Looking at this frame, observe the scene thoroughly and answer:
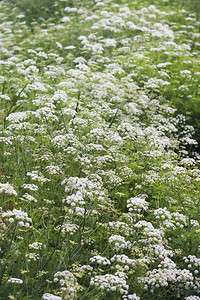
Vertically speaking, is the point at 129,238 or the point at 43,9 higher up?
the point at 43,9

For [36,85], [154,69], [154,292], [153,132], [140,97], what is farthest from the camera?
[154,69]

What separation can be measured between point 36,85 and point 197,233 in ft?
12.1

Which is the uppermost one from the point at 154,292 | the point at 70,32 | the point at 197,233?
the point at 70,32

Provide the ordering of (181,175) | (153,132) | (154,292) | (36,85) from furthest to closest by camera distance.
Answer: (36,85)
(153,132)
(181,175)
(154,292)

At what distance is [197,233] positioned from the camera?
3824 millimetres

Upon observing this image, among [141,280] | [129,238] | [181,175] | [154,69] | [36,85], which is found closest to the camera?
[141,280]

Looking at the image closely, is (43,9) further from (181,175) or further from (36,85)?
(181,175)

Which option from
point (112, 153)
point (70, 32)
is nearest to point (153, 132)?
point (112, 153)

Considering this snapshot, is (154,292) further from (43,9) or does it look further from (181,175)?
(43,9)

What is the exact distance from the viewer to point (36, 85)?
6.04 metres

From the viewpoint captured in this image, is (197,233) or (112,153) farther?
(112,153)

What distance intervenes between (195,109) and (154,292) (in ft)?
15.5

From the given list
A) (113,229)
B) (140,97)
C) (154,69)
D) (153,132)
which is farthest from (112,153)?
(154,69)

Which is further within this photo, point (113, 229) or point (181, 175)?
point (181, 175)
